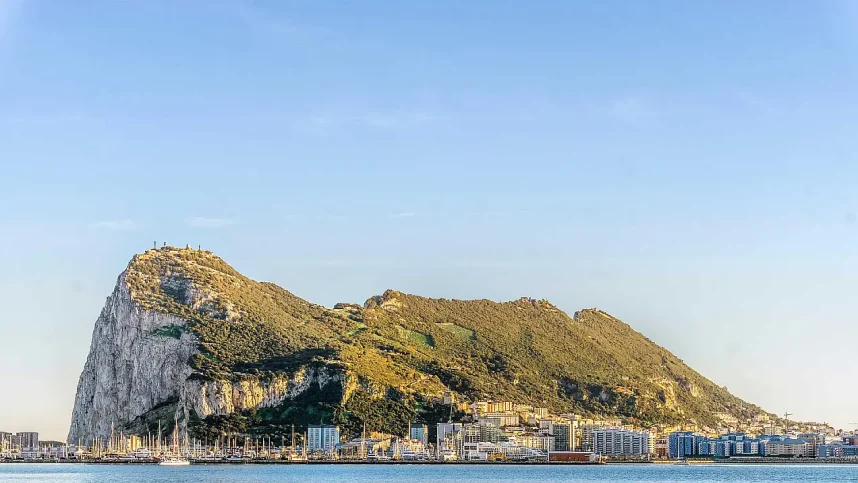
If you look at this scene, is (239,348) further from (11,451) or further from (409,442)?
(11,451)

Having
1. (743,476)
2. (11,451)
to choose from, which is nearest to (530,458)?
(743,476)

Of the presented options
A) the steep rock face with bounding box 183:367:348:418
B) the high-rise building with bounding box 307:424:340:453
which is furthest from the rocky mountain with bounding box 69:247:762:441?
the high-rise building with bounding box 307:424:340:453

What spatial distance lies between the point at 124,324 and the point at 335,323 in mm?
37211

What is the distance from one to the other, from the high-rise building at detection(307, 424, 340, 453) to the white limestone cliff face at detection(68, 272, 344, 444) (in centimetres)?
581

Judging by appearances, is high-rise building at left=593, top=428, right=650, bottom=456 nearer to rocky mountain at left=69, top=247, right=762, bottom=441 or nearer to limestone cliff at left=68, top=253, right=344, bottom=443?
rocky mountain at left=69, top=247, right=762, bottom=441

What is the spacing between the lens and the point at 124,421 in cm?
15700

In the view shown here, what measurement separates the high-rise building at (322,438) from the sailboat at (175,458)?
15.8m

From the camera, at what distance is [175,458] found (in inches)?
5536

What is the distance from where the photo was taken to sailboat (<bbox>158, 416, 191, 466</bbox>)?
138m

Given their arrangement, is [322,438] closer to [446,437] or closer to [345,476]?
[446,437]

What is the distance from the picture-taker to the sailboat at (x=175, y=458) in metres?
138

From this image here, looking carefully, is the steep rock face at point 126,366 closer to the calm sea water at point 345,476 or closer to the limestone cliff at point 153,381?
the limestone cliff at point 153,381

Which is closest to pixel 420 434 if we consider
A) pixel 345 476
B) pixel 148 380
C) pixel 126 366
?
pixel 148 380

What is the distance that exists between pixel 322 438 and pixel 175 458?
64.3ft
